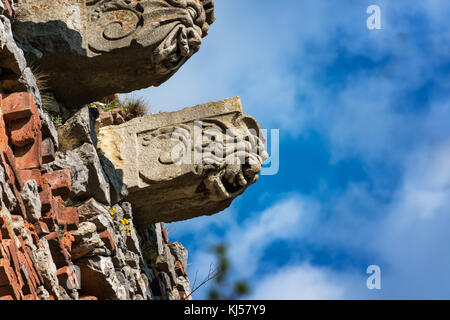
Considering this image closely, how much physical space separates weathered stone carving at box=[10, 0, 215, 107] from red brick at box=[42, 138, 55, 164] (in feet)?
3.13

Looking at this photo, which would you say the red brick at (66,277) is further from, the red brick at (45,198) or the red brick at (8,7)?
the red brick at (8,7)

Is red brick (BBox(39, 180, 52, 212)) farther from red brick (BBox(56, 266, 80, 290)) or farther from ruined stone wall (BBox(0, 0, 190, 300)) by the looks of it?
red brick (BBox(56, 266, 80, 290))

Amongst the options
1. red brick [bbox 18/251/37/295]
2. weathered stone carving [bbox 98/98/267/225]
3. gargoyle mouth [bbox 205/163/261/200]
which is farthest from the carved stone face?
red brick [bbox 18/251/37/295]

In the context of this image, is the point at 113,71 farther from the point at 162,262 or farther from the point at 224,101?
the point at 162,262

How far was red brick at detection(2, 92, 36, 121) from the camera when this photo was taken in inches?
201

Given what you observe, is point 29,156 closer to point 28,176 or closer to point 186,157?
point 28,176

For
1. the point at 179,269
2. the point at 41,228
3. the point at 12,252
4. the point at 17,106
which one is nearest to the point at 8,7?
the point at 17,106

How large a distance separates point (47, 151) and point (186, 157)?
1696 millimetres

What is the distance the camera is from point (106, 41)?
21.3 feet

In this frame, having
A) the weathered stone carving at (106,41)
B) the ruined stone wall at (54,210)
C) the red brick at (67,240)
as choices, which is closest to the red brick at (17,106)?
the ruined stone wall at (54,210)

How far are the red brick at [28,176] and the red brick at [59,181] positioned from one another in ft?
1.13

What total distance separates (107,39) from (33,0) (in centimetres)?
53

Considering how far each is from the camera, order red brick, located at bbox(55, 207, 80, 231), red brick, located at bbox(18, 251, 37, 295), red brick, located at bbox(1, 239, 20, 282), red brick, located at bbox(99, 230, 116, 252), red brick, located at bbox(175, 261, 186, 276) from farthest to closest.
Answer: red brick, located at bbox(175, 261, 186, 276), red brick, located at bbox(99, 230, 116, 252), red brick, located at bbox(55, 207, 80, 231), red brick, located at bbox(18, 251, 37, 295), red brick, located at bbox(1, 239, 20, 282)
